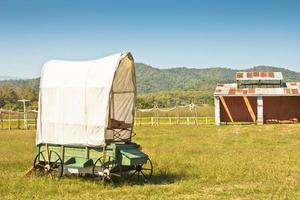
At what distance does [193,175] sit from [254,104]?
34.2 meters

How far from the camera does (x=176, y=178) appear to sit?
57.2 feet

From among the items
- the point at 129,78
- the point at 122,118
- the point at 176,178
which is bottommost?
the point at 176,178

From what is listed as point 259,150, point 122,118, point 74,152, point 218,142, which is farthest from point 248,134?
point 74,152

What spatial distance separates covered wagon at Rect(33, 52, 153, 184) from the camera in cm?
Answer: 1573

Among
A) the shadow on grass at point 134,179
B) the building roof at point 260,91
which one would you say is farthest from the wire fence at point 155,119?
the shadow on grass at point 134,179

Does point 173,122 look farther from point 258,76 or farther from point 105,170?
point 105,170

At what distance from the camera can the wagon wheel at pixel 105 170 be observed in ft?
51.0

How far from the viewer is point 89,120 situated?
52.9ft

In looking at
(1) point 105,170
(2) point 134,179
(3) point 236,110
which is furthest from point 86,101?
(3) point 236,110

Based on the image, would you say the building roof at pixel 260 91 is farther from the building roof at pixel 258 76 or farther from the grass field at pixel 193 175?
the grass field at pixel 193 175

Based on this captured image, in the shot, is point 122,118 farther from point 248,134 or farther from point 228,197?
point 248,134

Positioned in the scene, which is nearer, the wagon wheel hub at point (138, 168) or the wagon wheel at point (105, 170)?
the wagon wheel at point (105, 170)

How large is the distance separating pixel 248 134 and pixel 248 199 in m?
24.0

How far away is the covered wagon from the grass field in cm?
67
